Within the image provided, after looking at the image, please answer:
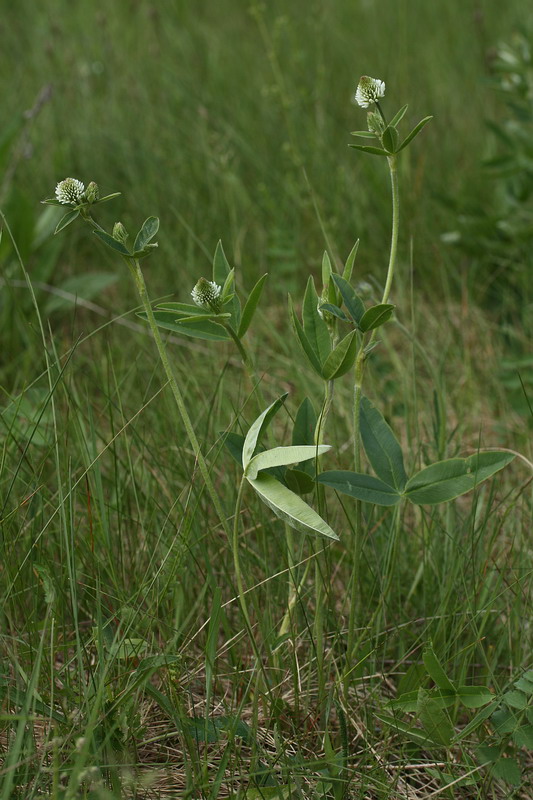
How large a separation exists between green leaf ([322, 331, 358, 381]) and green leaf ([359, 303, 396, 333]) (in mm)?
38

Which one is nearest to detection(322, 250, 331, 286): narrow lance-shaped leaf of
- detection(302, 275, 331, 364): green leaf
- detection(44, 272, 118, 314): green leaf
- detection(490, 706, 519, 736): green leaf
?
detection(302, 275, 331, 364): green leaf

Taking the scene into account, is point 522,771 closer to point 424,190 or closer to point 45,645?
point 45,645

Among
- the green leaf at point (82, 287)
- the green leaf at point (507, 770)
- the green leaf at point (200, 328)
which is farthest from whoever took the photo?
the green leaf at point (82, 287)

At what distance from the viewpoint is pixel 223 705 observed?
1262 millimetres

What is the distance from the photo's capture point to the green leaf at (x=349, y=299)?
1.14 meters

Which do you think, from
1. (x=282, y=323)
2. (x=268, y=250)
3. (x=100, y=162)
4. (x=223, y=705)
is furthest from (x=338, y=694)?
(x=100, y=162)

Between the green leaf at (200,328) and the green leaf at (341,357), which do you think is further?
the green leaf at (200,328)

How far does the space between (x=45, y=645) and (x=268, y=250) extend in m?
1.75

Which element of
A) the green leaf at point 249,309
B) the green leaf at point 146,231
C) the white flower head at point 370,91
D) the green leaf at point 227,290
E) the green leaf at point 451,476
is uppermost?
the white flower head at point 370,91

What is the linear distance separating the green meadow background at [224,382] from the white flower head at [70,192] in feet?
0.57

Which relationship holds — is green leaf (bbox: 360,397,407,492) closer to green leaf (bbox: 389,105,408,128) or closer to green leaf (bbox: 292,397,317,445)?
green leaf (bbox: 292,397,317,445)

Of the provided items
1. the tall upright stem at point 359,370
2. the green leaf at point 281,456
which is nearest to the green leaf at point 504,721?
the tall upright stem at point 359,370

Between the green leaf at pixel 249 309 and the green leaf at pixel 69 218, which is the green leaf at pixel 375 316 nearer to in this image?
the green leaf at pixel 249 309

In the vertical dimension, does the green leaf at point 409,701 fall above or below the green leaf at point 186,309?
below
